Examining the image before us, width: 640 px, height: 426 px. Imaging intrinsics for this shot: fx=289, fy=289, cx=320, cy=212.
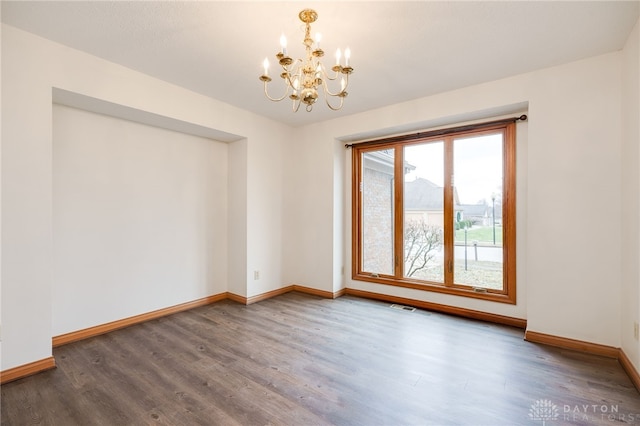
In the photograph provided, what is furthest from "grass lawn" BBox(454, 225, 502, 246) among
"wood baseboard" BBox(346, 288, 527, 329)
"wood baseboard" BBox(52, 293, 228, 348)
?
"wood baseboard" BBox(52, 293, 228, 348)

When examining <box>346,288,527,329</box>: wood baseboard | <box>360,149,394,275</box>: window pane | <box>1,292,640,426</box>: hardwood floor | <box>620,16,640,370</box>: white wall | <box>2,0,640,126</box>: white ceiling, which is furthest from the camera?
<box>360,149,394,275</box>: window pane

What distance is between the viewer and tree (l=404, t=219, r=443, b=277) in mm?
3693

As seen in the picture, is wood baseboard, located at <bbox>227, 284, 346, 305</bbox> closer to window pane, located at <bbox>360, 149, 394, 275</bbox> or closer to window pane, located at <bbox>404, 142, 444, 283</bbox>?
window pane, located at <bbox>360, 149, 394, 275</bbox>

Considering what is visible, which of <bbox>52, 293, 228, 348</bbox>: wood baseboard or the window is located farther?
the window

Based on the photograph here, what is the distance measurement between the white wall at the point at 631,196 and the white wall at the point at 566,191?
88 millimetres

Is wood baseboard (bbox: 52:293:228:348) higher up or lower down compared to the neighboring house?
lower down

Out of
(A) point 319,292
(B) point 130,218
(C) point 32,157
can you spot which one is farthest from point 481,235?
(C) point 32,157

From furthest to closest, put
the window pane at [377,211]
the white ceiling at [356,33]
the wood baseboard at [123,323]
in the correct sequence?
the window pane at [377,211] < the wood baseboard at [123,323] < the white ceiling at [356,33]

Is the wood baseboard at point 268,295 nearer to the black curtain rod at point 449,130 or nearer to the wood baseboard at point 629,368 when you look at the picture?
the black curtain rod at point 449,130

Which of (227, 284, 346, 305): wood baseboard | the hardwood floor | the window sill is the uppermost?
the window sill

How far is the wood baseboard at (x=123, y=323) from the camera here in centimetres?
268

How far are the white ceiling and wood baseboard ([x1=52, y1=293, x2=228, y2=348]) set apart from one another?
2.57 m

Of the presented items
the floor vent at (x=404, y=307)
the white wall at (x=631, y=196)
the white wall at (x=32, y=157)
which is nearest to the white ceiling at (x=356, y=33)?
the white wall at (x=32, y=157)

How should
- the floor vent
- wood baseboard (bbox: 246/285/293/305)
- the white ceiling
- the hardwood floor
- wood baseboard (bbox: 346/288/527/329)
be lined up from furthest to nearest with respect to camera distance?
wood baseboard (bbox: 246/285/293/305)
the floor vent
wood baseboard (bbox: 346/288/527/329)
the white ceiling
the hardwood floor
